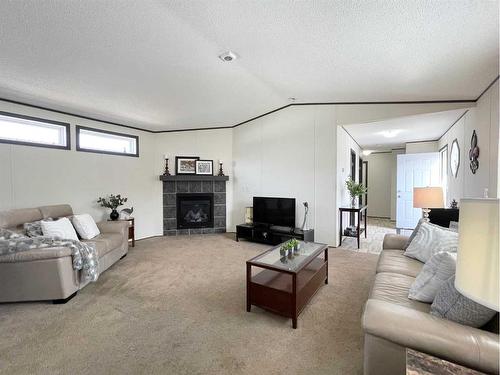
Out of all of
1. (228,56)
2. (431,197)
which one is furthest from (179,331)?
(431,197)

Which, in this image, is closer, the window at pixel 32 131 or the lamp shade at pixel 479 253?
the lamp shade at pixel 479 253

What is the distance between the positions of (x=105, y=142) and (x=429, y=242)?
5556 millimetres

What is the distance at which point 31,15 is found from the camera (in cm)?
200

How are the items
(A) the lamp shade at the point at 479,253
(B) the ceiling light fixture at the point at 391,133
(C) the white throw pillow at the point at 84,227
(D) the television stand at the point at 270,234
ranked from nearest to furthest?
(A) the lamp shade at the point at 479,253, (C) the white throw pillow at the point at 84,227, (D) the television stand at the point at 270,234, (B) the ceiling light fixture at the point at 391,133

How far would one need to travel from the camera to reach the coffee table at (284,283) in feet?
7.16

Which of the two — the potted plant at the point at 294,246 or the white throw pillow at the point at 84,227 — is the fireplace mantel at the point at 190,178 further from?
the potted plant at the point at 294,246

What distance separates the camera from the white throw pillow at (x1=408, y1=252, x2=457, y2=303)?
1.59 metres

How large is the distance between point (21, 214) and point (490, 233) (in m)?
4.55

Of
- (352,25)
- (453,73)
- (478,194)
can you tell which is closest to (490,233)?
(352,25)

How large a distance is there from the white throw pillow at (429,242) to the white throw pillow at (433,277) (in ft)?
1.99

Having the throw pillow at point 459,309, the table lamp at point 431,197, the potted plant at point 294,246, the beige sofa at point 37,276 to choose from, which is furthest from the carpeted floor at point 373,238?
the beige sofa at point 37,276

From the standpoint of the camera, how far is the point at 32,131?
3957 millimetres

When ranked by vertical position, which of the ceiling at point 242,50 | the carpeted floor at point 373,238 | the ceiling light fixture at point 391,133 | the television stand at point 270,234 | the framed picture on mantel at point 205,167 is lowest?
the carpeted floor at point 373,238

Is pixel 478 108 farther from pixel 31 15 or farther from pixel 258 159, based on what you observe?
pixel 31 15
